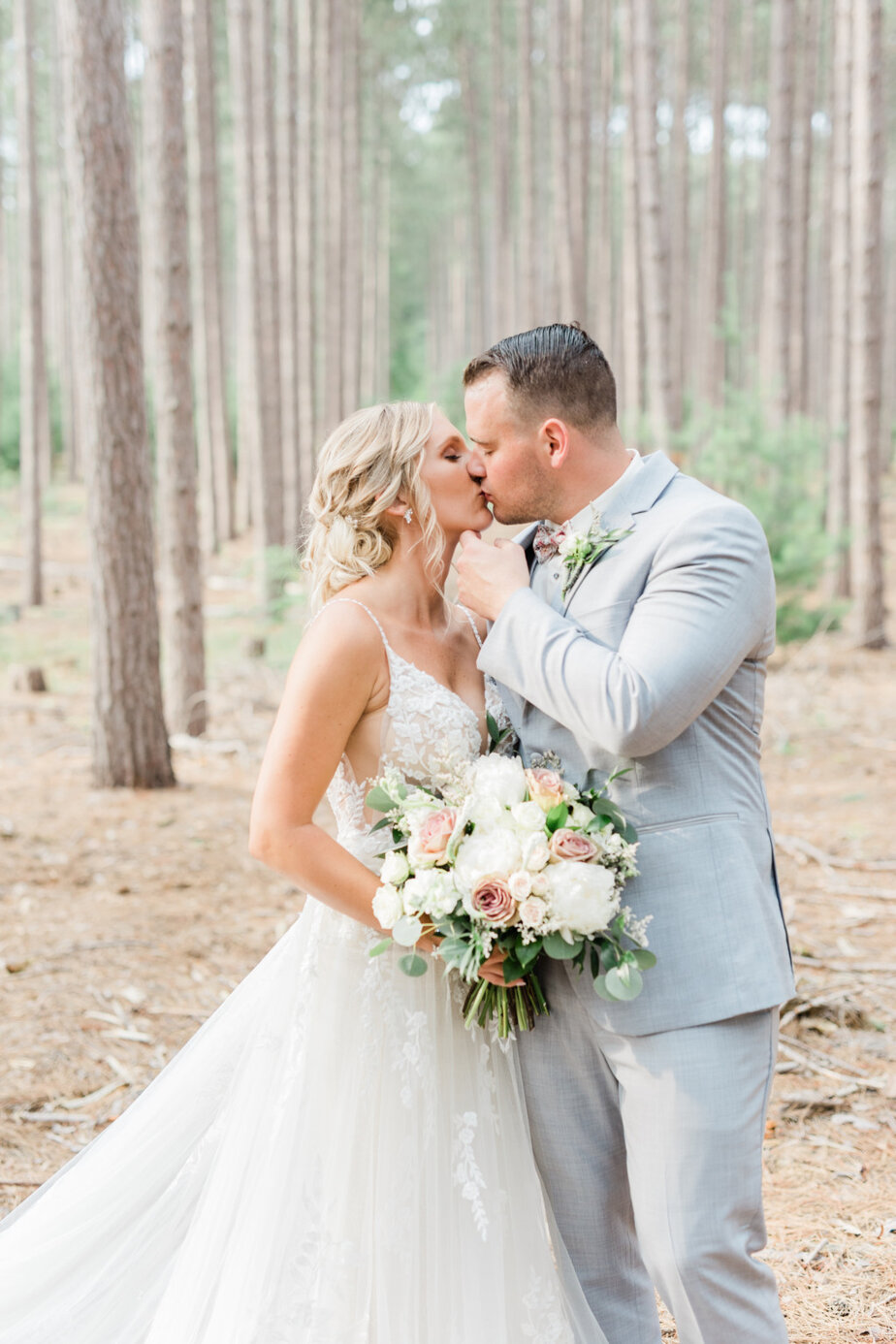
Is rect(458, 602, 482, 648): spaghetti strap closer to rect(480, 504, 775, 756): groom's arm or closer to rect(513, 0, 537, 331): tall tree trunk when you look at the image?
rect(480, 504, 775, 756): groom's arm

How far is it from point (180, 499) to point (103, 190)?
2.36 metres

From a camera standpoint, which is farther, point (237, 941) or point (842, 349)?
point (842, 349)

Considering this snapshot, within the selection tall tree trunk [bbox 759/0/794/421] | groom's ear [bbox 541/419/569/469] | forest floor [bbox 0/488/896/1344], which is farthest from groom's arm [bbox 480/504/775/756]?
tall tree trunk [bbox 759/0/794/421]

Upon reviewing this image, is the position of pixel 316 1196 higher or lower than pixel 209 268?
lower

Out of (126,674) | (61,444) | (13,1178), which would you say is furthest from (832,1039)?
(61,444)

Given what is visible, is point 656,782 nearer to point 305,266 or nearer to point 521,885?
point 521,885

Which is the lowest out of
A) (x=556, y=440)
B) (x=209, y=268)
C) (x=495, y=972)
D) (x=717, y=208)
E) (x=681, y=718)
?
(x=495, y=972)

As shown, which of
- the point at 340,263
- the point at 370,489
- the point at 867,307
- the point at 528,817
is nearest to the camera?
the point at 528,817

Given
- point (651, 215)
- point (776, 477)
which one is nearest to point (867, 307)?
point (776, 477)

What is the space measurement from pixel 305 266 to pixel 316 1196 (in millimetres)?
16609

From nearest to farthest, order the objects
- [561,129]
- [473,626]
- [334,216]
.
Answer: [473,626], [561,129], [334,216]

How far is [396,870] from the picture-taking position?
232cm

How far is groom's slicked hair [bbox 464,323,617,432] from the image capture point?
2.55 m

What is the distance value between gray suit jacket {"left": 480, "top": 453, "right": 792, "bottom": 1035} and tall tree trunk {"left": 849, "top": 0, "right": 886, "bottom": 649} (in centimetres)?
1052
